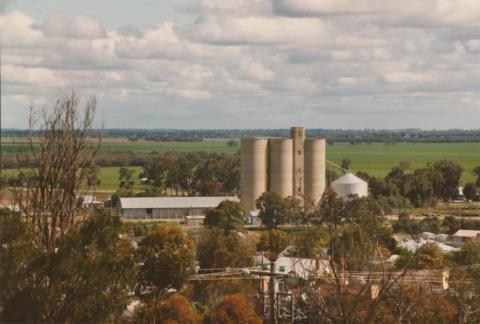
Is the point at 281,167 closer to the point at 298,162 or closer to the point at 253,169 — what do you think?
the point at 298,162

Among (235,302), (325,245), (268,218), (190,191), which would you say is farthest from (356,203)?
(235,302)

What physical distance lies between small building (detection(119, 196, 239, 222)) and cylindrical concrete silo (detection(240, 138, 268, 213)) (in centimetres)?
222

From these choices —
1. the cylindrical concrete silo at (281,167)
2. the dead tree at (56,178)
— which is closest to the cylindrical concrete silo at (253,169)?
the cylindrical concrete silo at (281,167)

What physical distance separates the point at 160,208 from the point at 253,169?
6.55 meters

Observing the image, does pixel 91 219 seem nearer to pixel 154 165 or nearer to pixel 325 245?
pixel 325 245

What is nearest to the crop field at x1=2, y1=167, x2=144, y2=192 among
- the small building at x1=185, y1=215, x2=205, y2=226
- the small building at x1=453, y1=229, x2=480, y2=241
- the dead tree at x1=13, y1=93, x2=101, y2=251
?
the small building at x1=185, y1=215, x2=205, y2=226

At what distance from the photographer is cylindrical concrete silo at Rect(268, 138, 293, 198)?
51.0 m

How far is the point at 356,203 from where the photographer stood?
4691 centimetres

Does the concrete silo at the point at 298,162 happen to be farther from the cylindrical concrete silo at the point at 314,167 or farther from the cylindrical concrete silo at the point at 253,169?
the cylindrical concrete silo at the point at 253,169

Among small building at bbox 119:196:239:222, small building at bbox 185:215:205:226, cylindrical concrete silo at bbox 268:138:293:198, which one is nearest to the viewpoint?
small building at bbox 185:215:205:226

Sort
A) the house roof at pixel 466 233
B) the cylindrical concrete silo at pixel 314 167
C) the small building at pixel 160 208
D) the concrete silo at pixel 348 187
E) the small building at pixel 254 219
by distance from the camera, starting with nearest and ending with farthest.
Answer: the house roof at pixel 466 233
the small building at pixel 254 219
the cylindrical concrete silo at pixel 314 167
the concrete silo at pixel 348 187
the small building at pixel 160 208

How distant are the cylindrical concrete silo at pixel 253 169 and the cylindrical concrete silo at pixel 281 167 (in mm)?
374

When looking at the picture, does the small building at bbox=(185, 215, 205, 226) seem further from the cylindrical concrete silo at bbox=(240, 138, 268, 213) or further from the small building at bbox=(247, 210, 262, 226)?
the cylindrical concrete silo at bbox=(240, 138, 268, 213)

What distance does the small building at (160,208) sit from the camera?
53469 millimetres
